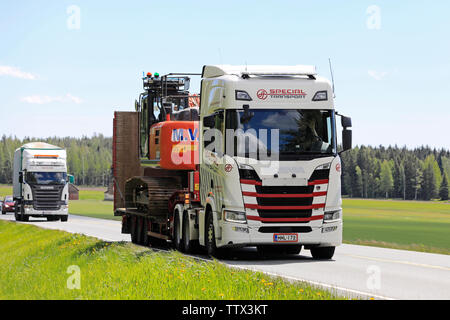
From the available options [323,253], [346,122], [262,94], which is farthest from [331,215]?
[262,94]

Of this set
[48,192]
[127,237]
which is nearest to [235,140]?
[127,237]

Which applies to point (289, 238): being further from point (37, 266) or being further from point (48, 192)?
point (48, 192)

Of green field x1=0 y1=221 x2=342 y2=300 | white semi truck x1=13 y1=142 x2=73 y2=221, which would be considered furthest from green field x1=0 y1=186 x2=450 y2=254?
white semi truck x1=13 y1=142 x2=73 y2=221

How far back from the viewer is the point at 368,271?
619 inches

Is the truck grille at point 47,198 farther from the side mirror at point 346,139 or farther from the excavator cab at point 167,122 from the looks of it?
the side mirror at point 346,139

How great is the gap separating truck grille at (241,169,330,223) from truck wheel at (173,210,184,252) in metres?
4.07

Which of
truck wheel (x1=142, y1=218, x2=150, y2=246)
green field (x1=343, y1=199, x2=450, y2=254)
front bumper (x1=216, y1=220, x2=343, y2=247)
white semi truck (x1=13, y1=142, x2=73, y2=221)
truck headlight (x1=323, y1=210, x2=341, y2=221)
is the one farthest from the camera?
white semi truck (x1=13, y1=142, x2=73, y2=221)

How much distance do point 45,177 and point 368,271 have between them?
1275 inches

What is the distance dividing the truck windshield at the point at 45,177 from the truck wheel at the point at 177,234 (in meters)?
25.6

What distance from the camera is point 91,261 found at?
19.3 meters

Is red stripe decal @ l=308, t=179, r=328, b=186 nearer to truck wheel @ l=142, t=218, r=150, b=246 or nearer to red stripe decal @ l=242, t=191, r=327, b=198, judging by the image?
red stripe decal @ l=242, t=191, r=327, b=198

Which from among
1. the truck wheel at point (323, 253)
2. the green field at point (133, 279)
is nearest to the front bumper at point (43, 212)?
the green field at point (133, 279)

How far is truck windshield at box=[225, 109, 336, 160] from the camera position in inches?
668
